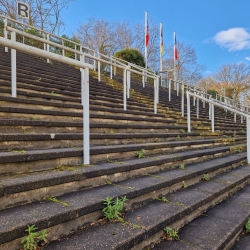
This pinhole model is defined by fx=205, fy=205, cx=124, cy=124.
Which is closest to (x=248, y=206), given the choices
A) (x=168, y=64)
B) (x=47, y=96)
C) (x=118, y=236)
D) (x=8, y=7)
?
(x=118, y=236)

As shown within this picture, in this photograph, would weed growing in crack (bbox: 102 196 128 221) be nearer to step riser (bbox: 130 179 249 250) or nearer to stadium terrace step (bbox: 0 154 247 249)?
stadium terrace step (bbox: 0 154 247 249)

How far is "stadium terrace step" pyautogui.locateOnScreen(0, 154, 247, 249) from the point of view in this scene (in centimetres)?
122

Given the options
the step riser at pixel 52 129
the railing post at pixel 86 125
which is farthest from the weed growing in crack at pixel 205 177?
the railing post at pixel 86 125

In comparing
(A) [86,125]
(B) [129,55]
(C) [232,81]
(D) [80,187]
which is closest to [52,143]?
(A) [86,125]

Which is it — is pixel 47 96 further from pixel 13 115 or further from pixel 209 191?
pixel 209 191

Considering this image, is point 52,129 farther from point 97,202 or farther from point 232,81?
point 232,81

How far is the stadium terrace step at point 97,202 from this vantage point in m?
1.22

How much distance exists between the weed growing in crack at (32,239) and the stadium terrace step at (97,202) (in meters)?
0.04

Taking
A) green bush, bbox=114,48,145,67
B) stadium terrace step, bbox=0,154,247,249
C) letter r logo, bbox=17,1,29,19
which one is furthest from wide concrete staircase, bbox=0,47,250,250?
green bush, bbox=114,48,145,67

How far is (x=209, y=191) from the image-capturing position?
2.41 meters

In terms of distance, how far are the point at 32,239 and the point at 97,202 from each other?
0.53 metres

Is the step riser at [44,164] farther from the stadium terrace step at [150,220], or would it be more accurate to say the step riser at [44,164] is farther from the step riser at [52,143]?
the stadium terrace step at [150,220]

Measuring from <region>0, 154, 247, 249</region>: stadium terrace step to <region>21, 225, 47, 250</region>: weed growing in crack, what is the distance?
0.04 m

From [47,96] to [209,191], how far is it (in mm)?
3022
